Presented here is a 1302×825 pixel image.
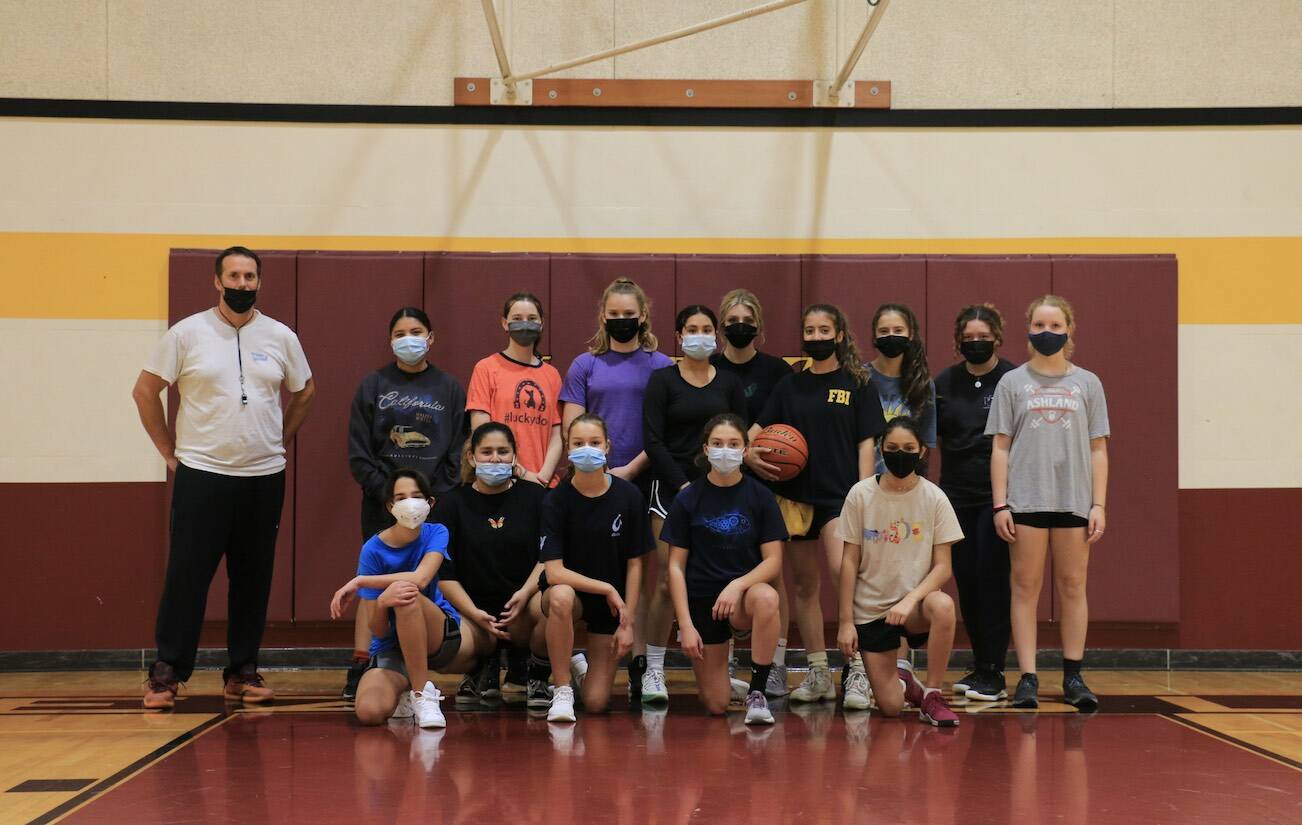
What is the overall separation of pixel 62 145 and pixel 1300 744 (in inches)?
257

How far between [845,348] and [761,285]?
1314 mm

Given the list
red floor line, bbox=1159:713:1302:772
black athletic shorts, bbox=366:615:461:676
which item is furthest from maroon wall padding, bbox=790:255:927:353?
black athletic shorts, bbox=366:615:461:676

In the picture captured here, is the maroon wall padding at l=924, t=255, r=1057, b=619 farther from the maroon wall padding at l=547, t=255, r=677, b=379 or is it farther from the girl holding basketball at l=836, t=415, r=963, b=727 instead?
the girl holding basketball at l=836, t=415, r=963, b=727

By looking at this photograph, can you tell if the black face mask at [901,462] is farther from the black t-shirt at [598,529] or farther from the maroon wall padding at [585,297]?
the maroon wall padding at [585,297]

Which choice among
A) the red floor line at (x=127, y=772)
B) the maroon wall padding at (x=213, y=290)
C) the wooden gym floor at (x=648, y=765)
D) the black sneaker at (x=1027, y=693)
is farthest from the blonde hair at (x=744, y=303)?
the red floor line at (x=127, y=772)

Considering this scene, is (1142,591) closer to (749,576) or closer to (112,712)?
(749,576)

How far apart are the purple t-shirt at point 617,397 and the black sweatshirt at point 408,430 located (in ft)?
1.90

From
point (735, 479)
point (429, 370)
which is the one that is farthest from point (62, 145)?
point (735, 479)

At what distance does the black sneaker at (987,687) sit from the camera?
205 inches

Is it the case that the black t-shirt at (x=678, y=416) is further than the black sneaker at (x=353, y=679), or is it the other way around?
the black sneaker at (x=353, y=679)

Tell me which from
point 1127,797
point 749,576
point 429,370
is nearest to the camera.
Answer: point 1127,797

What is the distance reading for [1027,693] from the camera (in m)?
5.09

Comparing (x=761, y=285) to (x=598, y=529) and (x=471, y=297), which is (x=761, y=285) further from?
(x=598, y=529)

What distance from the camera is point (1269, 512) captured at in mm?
6539
